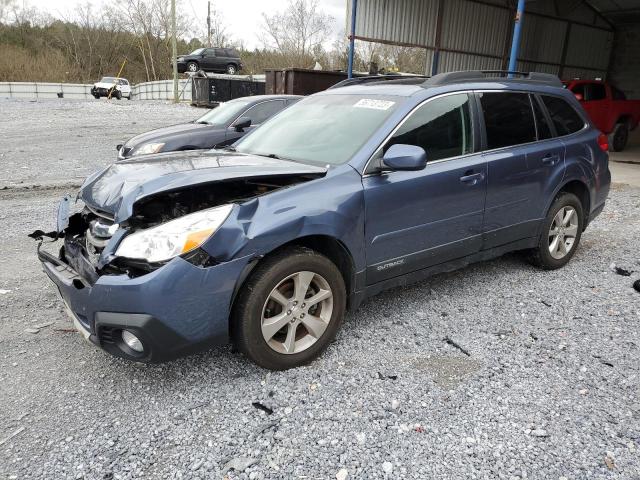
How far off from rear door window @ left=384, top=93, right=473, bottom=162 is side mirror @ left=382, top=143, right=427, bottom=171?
0.20 metres

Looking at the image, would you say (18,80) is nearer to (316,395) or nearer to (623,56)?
(623,56)

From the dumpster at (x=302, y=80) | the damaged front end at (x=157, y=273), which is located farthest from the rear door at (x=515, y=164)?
the dumpster at (x=302, y=80)

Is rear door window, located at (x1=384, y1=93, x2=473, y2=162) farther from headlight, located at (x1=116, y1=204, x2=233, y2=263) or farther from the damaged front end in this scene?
headlight, located at (x1=116, y1=204, x2=233, y2=263)

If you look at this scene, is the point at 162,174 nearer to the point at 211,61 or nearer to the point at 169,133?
the point at 169,133

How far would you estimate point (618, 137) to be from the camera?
51.3 ft

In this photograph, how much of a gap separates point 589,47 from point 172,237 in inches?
977

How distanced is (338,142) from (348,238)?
0.78 m

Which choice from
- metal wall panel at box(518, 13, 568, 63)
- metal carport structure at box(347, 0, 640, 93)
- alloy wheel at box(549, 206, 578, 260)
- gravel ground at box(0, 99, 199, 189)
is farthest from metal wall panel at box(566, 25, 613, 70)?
alloy wheel at box(549, 206, 578, 260)

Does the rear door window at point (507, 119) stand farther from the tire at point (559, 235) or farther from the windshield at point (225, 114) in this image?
the windshield at point (225, 114)

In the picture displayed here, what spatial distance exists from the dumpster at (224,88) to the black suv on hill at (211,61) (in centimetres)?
981

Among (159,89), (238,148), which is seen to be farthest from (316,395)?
(159,89)

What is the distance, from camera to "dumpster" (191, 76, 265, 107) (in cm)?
2202

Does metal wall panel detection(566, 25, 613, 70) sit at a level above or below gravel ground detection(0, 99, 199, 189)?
above

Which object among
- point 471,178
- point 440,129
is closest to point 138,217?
point 440,129
